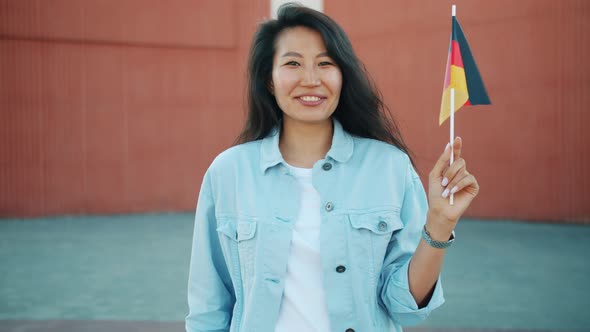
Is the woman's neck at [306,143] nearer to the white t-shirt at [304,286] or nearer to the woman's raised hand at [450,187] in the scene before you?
the white t-shirt at [304,286]

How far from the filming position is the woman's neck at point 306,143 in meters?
1.98

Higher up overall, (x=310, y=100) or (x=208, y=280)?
(x=310, y=100)

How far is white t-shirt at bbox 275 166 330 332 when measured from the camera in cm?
176

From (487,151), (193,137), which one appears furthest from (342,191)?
(193,137)

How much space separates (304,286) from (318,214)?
22 cm

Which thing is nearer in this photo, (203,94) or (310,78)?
(310,78)

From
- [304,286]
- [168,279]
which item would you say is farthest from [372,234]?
[168,279]

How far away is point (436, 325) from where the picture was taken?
183 inches

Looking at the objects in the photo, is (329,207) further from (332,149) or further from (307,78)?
(307,78)

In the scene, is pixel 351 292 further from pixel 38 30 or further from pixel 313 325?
pixel 38 30

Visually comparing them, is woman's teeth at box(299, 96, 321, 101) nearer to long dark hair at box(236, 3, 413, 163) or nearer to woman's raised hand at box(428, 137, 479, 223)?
long dark hair at box(236, 3, 413, 163)

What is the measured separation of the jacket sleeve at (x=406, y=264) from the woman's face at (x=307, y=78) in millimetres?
347

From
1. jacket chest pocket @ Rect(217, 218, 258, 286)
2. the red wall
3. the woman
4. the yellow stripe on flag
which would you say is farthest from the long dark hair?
the red wall

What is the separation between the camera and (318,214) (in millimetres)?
1830
